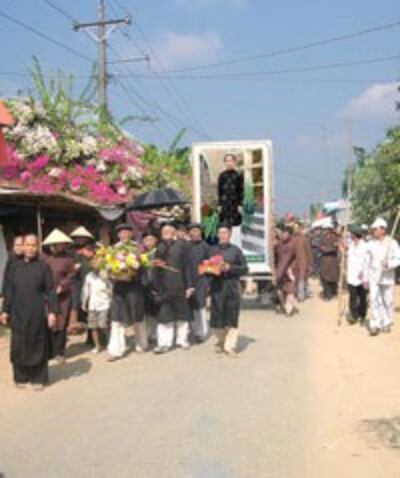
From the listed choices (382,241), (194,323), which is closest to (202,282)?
(194,323)

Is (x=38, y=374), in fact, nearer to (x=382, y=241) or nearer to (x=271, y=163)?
(x=382, y=241)

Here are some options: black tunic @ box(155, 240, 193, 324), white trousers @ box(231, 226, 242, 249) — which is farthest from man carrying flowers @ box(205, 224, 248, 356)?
white trousers @ box(231, 226, 242, 249)

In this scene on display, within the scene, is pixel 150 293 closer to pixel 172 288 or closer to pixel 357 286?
pixel 172 288

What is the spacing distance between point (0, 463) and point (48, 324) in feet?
9.50

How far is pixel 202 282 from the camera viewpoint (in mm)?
11461

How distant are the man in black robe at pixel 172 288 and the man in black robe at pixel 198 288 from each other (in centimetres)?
39

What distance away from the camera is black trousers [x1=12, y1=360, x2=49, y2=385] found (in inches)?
318

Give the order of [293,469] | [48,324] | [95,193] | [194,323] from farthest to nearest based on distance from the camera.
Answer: [95,193], [194,323], [48,324], [293,469]

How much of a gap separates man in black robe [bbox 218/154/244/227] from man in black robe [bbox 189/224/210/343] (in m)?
2.84

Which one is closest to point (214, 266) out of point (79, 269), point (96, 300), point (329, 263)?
point (96, 300)

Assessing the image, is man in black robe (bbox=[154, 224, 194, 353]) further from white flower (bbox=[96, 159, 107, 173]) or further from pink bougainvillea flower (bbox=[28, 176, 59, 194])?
white flower (bbox=[96, 159, 107, 173])

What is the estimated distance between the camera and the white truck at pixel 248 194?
14250mm

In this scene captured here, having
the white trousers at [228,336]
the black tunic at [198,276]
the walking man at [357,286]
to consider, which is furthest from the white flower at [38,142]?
the white trousers at [228,336]

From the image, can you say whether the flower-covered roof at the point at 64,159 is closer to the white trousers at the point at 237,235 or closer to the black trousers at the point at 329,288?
the white trousers at the point at 237,235
